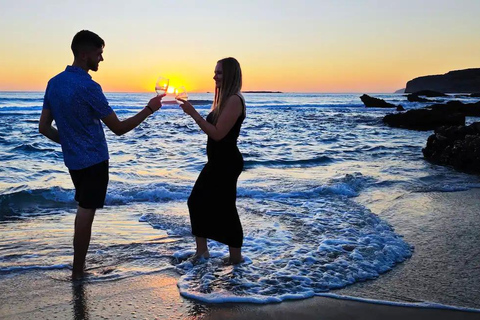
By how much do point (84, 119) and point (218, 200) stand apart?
1372 mm

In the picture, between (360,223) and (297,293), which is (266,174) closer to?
(360,223)

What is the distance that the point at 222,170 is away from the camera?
435cm

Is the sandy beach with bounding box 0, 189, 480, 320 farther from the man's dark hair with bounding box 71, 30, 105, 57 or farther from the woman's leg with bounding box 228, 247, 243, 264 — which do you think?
the man's dark hair with bounding box 71, 30, 105, 57

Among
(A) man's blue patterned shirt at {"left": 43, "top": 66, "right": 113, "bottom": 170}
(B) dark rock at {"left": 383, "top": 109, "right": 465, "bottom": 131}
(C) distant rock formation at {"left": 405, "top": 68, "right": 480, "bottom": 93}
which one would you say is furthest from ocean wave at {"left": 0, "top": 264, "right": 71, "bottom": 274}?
(C) distant rock formation at {"left": 405, "top": 68, "right": 480, "bottom": 93}

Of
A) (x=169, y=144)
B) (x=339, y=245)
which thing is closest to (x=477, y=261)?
(x=339, y=245)

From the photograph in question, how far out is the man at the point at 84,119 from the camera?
3.71 meters

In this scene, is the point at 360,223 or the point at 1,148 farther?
the point at 1,148

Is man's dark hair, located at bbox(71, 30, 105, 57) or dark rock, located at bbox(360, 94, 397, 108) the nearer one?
man's dark hair, located at bbox(71, 30, 105, 57)

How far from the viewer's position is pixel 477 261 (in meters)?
4.46

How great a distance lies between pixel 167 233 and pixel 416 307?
2954 mm

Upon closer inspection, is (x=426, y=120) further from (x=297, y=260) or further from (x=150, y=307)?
(x=150, y=307)

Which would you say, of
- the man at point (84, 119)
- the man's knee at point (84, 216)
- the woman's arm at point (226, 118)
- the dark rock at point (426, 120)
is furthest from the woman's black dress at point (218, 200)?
the dark rock at point (426, 120)

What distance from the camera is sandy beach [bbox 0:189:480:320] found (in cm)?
335

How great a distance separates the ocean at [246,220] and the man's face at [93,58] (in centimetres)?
170
